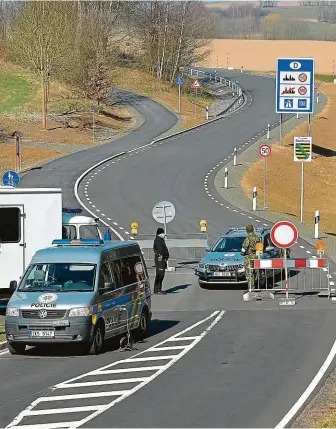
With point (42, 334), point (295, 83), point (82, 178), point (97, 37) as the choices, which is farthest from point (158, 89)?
point (42, 334)

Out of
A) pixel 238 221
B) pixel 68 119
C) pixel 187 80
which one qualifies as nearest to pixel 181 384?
pixel 238 221

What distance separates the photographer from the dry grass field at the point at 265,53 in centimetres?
15075

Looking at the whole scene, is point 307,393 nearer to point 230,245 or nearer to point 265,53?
point 230,245

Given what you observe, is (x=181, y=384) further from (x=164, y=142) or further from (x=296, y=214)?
(x=164, y=142)

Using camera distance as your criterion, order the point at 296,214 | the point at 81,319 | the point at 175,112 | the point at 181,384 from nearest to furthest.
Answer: the point at 181,384 → the point at 81,319 → the point at 296,214 → the point at 175,112

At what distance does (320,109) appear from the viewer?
89.6m

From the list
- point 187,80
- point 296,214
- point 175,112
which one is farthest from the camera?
point 187,80

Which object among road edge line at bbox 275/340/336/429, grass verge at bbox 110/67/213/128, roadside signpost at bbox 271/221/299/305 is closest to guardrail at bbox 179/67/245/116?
grass verge at bbox 110/67/213/128

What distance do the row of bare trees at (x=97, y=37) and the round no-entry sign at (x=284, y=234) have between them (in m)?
46.3

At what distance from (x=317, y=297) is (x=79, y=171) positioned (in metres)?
30.8

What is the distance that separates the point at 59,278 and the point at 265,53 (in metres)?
145

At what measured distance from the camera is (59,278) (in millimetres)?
17641

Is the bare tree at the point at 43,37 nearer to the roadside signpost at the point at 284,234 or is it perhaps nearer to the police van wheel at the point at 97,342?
the roadside signpost at the point at 284,234

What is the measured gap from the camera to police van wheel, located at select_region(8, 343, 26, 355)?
1702 centimetres
